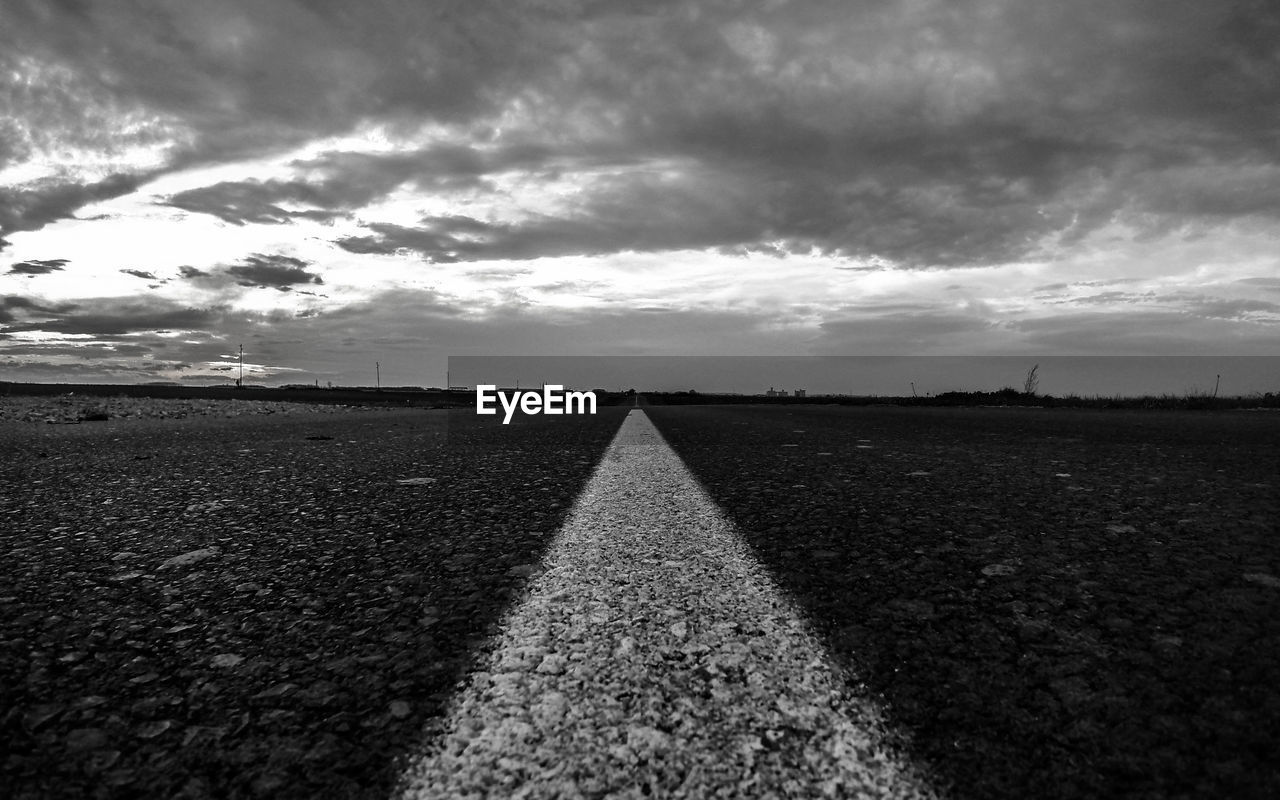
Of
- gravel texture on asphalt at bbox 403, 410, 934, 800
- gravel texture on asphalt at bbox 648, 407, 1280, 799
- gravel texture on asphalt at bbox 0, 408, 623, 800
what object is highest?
gravel texture on asphalt at bbox 648, 407, 1280, 799

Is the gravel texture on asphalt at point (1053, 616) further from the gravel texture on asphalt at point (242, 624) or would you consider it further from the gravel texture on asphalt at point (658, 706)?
the gravel texture on asphalt at point (242, 624)

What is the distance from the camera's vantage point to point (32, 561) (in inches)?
77.2

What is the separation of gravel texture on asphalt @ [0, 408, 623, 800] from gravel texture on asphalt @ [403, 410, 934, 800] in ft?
0.31

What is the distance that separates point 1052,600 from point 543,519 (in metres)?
1.67

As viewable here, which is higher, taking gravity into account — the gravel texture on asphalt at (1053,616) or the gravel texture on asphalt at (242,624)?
the gravel texture on asphalt at (1053,616)

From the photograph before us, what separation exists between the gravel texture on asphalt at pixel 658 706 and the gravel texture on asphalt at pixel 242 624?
9cm

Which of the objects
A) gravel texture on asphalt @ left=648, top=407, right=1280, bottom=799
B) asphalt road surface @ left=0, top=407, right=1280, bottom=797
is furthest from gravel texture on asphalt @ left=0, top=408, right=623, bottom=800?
gravel texture on asphalt @ left=648, top=407, right=1280, bottom=799

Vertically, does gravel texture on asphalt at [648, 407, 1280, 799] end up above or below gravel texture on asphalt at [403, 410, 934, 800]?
above

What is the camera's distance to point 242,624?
1.44m

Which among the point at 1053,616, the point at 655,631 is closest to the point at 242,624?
the point at 655,631

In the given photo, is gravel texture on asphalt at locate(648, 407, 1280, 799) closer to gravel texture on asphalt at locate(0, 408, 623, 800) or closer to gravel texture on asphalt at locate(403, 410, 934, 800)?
gravel texture on asphalt at locate(403, 410, 934, 800)

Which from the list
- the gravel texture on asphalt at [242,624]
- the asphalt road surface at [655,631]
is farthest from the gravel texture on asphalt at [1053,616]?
the gravel texture on asphalt at [242,624]

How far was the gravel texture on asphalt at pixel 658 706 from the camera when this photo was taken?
838 mm

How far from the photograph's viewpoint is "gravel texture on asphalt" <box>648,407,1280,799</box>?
→ 35.3 inches
